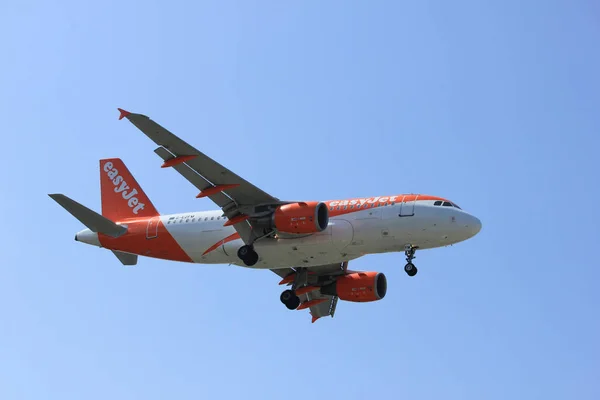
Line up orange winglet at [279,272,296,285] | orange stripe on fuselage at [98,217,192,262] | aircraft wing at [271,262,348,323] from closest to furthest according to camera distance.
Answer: orange stripe on fuselage at [98,217,192,262]
aircraft wing at [271,262,348,323]
orange winglet at [279,272,296,285]

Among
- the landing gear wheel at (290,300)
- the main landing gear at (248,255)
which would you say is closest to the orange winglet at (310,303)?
the landing gear wheel at (290,300)

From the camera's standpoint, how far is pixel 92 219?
52.2 metres

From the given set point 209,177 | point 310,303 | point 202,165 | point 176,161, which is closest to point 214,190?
point 209,177

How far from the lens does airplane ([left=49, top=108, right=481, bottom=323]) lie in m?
47.7

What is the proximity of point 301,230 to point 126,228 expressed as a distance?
35.0ft

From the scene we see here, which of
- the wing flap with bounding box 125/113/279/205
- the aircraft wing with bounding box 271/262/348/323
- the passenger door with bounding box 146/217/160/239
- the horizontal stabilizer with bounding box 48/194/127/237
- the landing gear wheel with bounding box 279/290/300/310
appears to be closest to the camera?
the wing flap with bounding box 125/113/279/205

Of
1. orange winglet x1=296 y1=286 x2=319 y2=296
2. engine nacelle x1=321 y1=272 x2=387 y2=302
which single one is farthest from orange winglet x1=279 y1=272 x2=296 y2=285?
engine nacelle x1=321 y1=272 x2=387 y2=302

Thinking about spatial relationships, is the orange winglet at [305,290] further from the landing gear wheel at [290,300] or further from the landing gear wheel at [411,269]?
the landing gear wheel at [411,269]

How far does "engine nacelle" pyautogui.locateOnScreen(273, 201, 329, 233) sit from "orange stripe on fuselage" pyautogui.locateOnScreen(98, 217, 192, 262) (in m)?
6.53

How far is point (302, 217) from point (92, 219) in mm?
11574

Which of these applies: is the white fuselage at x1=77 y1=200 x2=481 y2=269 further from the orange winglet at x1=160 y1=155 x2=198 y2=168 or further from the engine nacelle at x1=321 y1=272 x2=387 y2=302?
the orange winglet at x1=160 y1=155 x2=198 y2=168

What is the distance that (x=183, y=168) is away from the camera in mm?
47719

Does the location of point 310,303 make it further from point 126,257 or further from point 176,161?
point 176,161

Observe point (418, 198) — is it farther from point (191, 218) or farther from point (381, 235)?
point (191, 218)
